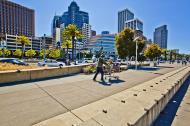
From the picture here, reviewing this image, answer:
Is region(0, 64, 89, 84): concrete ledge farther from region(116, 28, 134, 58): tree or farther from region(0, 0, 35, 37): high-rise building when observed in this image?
region(0, 0, 35, 37): high-rise building

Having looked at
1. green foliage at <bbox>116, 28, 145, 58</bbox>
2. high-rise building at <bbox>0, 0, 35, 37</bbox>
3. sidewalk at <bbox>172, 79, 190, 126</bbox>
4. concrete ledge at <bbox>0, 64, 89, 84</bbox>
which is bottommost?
sidewalk at <bbox>172, 79, 190, 126</bbox>

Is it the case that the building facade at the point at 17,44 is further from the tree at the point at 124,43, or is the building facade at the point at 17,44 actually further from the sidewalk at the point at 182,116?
the sidewalk at the point at 182,116

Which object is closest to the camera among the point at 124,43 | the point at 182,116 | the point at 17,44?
the point at 182,116

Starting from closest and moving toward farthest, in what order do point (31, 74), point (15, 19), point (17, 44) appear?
point (31, 74) < point (17, 44) < point (15, 19)

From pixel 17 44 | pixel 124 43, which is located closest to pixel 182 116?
pixel 124 43

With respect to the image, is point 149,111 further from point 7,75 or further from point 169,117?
point 7,75

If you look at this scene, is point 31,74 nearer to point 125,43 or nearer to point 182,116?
point 182,116

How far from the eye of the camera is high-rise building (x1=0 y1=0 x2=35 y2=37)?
144 metres

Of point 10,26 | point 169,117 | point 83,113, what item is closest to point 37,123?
point 83,113

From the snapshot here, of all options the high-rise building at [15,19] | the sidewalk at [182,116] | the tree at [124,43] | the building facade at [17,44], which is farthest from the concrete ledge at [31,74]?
the high-rise building at [15,19]

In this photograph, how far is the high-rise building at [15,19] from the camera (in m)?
144

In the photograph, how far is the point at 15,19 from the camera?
504 ft

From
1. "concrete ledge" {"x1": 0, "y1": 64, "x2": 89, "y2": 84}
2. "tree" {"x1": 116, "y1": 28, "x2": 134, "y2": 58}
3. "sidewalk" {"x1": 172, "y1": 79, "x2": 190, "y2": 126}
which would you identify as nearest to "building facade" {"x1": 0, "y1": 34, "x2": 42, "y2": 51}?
"tree" {"x1": 116, "y1": 28, "x2": 134, "y2": 58}

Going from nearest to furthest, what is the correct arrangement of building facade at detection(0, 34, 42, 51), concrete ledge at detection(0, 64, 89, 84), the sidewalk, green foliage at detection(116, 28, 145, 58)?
1. the sidewalk
2. concrete ledge at detection(0, 64, 89, 84)
3. green foliage at detection(116, 28, 145, 58)
4. building facade at detection(0, 34, 42, 51)
